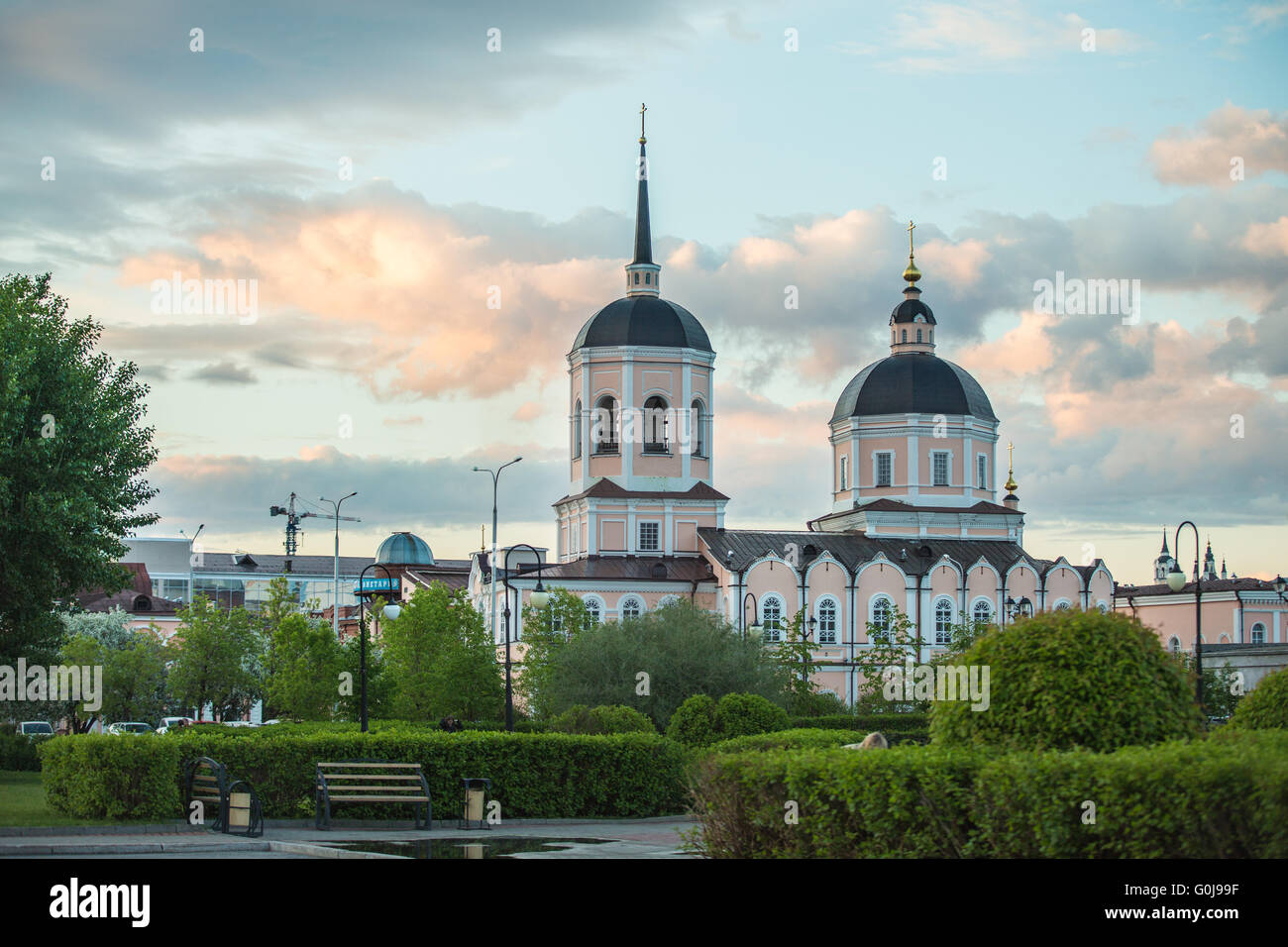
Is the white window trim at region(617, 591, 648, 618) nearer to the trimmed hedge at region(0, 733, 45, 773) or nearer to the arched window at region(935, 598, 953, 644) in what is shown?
the arched window at region(935, 598, 953, 644)

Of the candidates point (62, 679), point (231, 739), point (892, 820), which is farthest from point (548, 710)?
point (892, 820)

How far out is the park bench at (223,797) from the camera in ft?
72.3

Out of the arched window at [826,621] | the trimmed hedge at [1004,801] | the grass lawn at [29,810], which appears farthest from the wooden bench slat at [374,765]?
the arched window at [826,621]

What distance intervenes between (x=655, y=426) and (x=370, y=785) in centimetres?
5575

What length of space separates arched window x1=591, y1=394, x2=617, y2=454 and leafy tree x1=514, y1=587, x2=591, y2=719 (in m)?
10.8

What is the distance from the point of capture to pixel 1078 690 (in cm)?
1516

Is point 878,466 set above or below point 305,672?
above

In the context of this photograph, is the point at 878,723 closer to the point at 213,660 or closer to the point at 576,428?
the point at 213,660

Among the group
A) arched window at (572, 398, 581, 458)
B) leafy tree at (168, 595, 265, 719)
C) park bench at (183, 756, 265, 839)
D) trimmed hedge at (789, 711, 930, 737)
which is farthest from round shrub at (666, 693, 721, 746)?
arched window at (572, 398, 581, 458)

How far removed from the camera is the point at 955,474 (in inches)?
3359

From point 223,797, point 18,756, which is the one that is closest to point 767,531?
point 18,756

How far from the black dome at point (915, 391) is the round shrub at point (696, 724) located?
52.7m

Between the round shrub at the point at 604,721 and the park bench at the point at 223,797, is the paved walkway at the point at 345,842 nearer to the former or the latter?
the park bench at the point at 223,797
